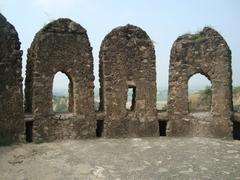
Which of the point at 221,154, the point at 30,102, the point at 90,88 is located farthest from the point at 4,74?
the point at 221,154

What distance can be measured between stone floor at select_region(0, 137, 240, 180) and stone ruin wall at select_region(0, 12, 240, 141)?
74cm

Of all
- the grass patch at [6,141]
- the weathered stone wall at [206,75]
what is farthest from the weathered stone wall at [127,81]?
→ the grass patch at [6,141]

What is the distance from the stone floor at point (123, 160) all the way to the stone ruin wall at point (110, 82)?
737mm

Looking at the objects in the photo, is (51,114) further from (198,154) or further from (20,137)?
(198,154)

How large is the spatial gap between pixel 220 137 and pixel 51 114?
5.65 meters

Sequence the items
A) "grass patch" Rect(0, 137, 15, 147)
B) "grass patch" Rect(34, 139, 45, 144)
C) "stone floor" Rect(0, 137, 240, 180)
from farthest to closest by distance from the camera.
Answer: "grass patch" Rect(34, 139, 45, 144), "grass patch" Rect(0, 137, 15, 147), "stone floor" Rect(0, 137, 240, 180)

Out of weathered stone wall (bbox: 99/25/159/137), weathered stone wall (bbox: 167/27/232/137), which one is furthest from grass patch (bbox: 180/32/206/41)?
weathered stone wall (bbox: 99/25/159/137)

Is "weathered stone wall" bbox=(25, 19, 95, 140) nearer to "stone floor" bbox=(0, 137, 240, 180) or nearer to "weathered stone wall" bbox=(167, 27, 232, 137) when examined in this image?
"stone floor" bbox=(0, 137, 240, 180)

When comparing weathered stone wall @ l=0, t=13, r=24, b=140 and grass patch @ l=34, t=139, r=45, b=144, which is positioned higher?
weathered stone wall @ l=0, t=13, r=24, b=140

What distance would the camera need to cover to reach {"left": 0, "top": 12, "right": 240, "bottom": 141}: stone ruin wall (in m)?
12.2

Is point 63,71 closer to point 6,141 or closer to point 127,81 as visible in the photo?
point 127,81

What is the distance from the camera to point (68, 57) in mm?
12906

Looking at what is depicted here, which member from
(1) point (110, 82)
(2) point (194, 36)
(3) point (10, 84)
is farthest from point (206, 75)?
(3) point (10, 84)

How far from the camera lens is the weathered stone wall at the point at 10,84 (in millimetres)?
12000
